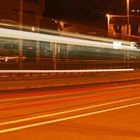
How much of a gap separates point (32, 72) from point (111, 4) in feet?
268

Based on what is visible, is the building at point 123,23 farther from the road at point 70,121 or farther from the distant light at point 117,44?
the road at point 70,121

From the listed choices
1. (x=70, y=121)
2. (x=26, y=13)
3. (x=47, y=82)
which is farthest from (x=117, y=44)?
(x=70, y=121)

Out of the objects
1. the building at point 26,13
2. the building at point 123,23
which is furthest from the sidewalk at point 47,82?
the building at point 123,23

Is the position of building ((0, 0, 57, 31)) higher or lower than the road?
higher

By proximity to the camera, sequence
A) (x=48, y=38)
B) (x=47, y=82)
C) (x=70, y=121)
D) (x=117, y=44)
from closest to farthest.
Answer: (x=70, y=121)
(x=47, y=82)
(x=48, y=38)
(x=117, y=44)

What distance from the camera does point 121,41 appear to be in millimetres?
52125

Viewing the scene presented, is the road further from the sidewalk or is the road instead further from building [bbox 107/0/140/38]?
building [bbox 107/0/140/38]

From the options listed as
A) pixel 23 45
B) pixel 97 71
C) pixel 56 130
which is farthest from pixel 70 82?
pixel 56 130

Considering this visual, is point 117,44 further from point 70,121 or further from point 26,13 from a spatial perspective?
point 70,121

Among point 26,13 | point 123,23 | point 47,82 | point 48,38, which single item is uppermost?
point 26,13

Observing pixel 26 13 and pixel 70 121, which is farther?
pixel 26 13

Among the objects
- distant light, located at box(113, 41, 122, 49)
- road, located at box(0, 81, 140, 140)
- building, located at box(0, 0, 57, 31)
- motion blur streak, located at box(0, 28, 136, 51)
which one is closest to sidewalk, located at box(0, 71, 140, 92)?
motion blur streak, located at box(0, 28, 136, 51)

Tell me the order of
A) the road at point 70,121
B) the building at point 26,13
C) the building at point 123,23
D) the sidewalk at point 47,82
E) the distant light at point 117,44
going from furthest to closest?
the building at point 123,23 → the distant light at point 117,44 → the building at point 26,13 → the sidewalk at point 47,82 → the road at point 70,121

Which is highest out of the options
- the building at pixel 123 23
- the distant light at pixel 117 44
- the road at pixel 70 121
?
the building at pixel 123 23
